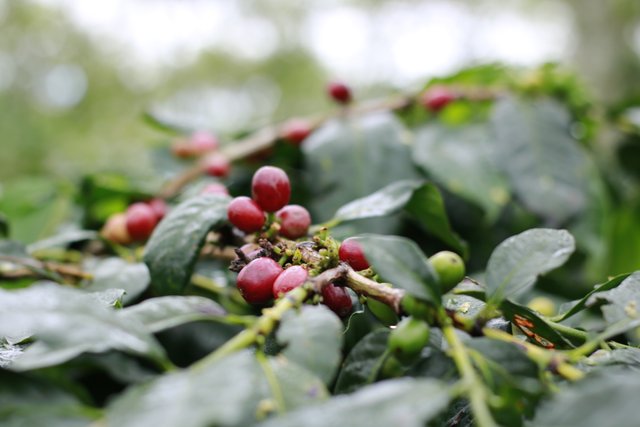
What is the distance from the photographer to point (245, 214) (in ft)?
1.53

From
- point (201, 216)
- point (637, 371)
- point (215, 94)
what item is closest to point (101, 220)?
point (201, 216)

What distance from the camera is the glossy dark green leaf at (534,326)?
0.37 m

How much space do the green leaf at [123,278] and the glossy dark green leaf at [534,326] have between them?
0.33 meters

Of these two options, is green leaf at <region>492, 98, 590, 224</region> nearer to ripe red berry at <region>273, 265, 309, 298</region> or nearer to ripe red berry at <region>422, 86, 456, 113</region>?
ripe red berry at <region>422, 86, 456, 113</region>

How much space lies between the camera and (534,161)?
2.98 ft

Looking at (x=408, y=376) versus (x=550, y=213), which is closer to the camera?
(x=408, y=376)

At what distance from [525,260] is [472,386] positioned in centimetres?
13

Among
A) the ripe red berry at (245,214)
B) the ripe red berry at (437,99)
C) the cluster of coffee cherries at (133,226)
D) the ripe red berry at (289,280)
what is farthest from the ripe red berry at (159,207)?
the ripe red berry at (437,99)

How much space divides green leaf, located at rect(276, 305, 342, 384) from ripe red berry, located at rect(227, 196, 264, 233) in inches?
6.7

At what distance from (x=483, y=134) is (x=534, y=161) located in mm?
137

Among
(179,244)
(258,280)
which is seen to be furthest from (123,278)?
(258,280)

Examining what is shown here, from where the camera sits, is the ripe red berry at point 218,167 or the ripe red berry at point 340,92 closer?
the ripe red berry at point 218,167

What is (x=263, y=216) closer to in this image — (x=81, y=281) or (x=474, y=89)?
(x=81, y=281)

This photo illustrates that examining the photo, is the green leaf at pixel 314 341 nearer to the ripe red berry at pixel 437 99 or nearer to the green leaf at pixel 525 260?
the green leaf at pixel 525 260
